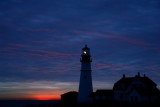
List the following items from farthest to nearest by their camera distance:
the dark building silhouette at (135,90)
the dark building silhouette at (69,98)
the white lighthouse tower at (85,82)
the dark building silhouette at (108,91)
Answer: the dark building silhouette at (69,98) → the white lighthouse tower at (85,82) → the dark building silhouette at (108,91) → the dark building silhouette at (135,90)

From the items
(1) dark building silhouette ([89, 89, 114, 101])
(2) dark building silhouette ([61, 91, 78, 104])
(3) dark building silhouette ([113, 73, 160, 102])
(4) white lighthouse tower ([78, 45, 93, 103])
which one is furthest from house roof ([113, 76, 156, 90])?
(2) dark building silhouette ([61, 91, 78, 104])

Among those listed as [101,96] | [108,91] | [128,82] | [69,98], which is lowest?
[69,98]

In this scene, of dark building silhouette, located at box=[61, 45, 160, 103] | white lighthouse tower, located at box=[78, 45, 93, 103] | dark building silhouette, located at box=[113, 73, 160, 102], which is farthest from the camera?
white lighthouse tower, located at box=[78, 45, 93, 103]

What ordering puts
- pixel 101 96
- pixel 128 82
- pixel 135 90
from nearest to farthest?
pixel 135 90 → pixel 128 82 → pixel 101 96

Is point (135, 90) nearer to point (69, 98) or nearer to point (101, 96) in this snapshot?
point (101, 96)

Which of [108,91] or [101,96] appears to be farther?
[108,91]

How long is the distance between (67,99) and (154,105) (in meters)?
26.8

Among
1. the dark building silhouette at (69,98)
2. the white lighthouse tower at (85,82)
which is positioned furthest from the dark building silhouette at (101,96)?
the dark building silhouette at (69,98)

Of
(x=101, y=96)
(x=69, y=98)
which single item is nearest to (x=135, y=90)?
(x=101, y=96)

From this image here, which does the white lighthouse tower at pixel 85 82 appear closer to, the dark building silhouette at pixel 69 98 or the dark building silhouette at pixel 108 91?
the dark building silhouette at pixel 108 91

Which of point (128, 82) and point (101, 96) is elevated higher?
point (128, 82)

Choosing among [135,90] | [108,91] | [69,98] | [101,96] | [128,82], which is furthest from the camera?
[69,98]

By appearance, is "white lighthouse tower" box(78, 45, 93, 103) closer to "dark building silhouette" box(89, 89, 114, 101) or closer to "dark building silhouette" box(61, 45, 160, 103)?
"dark building silhouette" box(61, 45, 160, 103)

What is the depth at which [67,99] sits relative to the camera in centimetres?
5753
